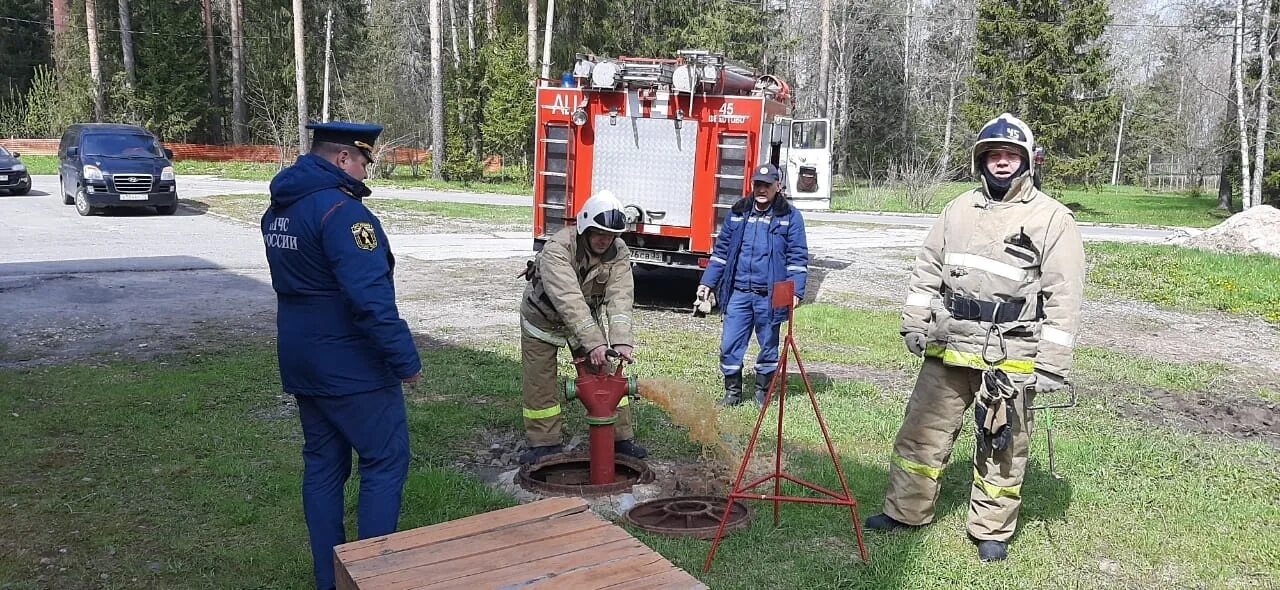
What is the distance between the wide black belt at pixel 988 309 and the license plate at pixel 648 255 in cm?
649

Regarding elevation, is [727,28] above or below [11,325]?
above

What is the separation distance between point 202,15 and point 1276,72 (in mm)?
41586

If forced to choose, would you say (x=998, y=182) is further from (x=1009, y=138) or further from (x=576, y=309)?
(x=576, y=309)

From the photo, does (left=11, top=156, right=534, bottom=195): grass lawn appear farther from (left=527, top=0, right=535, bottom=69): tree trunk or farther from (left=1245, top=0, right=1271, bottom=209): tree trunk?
(left=1245, top=0, right=1271, bottom=209): tree trunk

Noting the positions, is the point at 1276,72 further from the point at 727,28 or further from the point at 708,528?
the point at 708,528

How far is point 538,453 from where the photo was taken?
561cm

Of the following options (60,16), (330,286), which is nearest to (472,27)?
(60,16)

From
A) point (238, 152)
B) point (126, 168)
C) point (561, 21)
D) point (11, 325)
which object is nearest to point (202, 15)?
point (238, 152)

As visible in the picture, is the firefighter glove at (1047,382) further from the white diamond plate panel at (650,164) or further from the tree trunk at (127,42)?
the tree trunk at (127,42)

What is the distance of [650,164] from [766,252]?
4.09m

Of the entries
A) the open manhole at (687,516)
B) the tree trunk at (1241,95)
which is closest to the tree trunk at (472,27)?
the tree trunk at (1241,95)

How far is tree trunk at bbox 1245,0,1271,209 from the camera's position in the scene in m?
27.3

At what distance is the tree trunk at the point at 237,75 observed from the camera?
128 feet

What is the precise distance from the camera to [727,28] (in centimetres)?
3962
